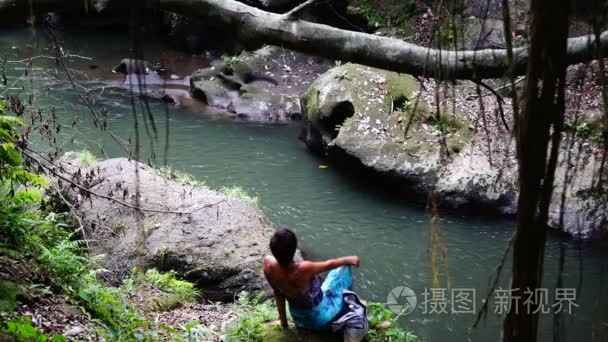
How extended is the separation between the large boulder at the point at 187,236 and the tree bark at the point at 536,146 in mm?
4549

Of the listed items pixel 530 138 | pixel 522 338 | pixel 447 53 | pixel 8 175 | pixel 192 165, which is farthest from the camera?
pixel 192 165

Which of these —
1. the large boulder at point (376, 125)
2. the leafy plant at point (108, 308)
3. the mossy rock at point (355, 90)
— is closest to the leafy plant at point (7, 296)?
the leafy plant at point (108, 308)

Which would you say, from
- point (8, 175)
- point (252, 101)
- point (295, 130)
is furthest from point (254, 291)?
point (252, 101)

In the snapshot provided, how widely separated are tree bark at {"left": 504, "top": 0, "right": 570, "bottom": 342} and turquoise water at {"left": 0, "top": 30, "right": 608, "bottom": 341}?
12.4ft

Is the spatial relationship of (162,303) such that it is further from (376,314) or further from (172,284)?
(376,314)

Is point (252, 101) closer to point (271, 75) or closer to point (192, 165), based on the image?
point (271, 75)

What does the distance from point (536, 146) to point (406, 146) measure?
28.5ft

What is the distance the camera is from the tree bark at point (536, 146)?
1.74 m

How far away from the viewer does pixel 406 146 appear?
10406 millimetres

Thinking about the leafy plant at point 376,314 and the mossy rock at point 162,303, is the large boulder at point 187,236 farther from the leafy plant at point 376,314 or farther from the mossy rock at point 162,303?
the leafy plant at point 376,314

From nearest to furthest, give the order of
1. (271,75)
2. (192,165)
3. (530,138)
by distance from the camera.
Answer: (530,138), (192,165), (271,75)

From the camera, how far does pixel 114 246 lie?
22.2 feet

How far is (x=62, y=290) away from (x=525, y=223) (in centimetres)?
363

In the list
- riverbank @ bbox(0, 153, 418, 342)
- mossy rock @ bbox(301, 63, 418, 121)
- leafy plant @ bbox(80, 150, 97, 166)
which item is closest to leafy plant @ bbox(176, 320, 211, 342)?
riverbank @ bbox(0, 153, 418, 342)
